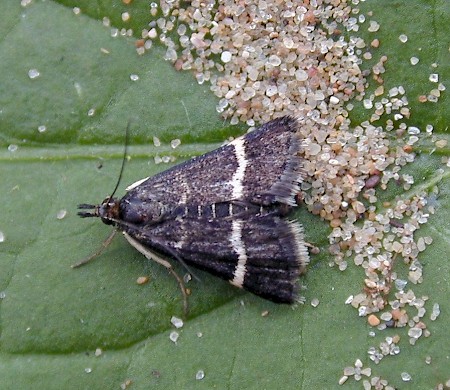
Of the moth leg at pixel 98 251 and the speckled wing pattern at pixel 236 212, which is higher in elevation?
the speckled wing pattern at pixel 236 212

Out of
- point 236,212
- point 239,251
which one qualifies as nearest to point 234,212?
point 236,212

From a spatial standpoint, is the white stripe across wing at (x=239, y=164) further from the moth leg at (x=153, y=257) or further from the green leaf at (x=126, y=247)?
the moth leg at (x=153, y=257)

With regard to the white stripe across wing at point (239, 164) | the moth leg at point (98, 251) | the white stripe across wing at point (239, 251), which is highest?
the white stripe across wing at point (239, 164)

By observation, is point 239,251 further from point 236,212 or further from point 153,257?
point 153,257

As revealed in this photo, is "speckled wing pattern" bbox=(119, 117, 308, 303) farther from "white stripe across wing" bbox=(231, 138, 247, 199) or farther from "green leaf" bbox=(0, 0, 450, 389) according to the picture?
"green leaf" bbox=(0, 0, 450, 389)

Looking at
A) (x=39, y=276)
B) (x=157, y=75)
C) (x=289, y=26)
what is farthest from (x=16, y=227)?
(x=289, y=26)

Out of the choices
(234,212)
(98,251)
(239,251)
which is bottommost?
(98,251)

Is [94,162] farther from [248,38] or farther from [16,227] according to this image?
[248,38]

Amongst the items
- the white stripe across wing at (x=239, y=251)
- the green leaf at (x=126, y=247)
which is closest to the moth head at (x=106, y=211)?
the green leaf at (x=126, y=247)
